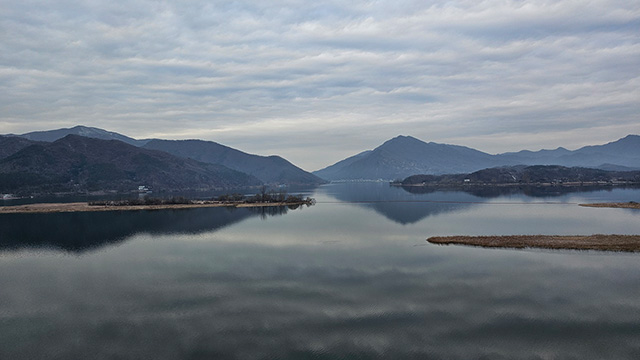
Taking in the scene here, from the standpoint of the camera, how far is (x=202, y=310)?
33750 mm

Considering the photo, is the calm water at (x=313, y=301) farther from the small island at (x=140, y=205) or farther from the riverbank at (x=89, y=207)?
the small island at (x=140, y=205)

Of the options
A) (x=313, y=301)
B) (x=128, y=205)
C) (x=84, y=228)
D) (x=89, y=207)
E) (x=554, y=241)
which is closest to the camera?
(x=313, y=301)

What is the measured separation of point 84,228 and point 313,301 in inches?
3382

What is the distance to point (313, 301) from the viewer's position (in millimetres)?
35438

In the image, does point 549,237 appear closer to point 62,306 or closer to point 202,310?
point 202,310

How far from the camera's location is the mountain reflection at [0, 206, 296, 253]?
239 ft

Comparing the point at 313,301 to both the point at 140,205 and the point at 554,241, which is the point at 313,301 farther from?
the point at 140,205

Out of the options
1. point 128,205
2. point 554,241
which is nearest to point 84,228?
point 128,205

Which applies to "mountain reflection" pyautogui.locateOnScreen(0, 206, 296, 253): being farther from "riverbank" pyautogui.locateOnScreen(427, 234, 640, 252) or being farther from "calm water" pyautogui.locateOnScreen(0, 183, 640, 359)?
"riverbank" pyautogui.locateOnScreen(427, 234, 640, 252)

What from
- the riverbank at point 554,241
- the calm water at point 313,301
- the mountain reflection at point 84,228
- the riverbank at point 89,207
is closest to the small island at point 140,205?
the riverbank at point 89,207

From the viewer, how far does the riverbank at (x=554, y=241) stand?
59.0m

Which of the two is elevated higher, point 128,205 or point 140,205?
point 128,205

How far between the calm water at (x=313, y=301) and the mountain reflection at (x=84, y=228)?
306 centimetres

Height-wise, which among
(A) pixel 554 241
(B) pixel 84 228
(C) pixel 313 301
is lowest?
(C) pixel 313 301
